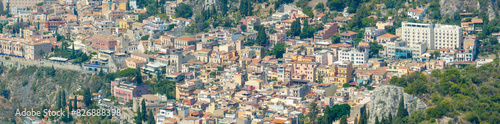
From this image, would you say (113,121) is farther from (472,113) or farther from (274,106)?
(472,113)

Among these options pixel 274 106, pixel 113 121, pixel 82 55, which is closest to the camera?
pixel 274 106

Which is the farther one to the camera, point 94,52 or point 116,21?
point 116,21

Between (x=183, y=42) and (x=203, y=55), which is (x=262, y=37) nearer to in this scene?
(x=203, y=55)

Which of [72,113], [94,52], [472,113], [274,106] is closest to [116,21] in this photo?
[94,52]

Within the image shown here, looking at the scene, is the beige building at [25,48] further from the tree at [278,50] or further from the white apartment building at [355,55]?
the white apartment building at [355,55]

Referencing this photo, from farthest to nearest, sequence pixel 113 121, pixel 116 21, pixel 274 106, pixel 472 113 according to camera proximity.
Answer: pixel 116 21
pixel 113 121
pixel 274 106
pixel 472 113

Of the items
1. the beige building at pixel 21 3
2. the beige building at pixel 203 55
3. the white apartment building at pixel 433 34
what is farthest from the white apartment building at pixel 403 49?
the beige building at pixel 21 3

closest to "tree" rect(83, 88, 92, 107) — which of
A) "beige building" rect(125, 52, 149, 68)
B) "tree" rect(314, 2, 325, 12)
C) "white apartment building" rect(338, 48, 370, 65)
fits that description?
"beige building" rect(125, 52, 149, 68)
